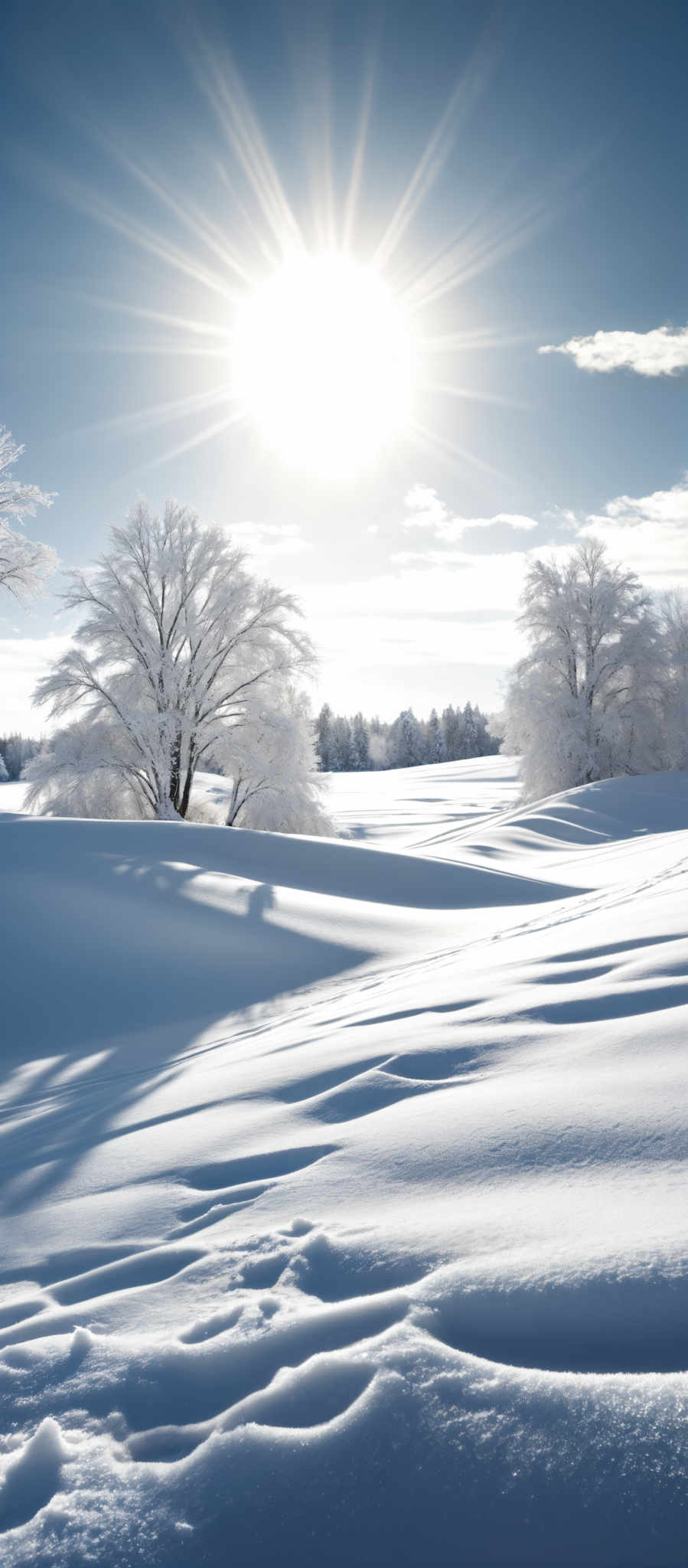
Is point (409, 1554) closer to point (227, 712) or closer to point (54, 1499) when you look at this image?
point (54, 1499)

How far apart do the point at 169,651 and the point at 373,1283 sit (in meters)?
14.0

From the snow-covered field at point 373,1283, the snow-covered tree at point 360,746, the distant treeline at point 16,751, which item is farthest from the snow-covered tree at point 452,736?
the snow-covered field at point 373,1283

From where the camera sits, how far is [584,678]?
72.1 feet

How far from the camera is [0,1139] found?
131 inches

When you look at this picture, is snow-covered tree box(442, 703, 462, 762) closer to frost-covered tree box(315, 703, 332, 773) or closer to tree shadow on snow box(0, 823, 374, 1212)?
frost-covered tree box(315, 703, 332, 773)

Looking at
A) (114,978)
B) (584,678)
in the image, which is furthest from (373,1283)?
(584,678)

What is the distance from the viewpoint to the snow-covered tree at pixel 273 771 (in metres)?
14.4

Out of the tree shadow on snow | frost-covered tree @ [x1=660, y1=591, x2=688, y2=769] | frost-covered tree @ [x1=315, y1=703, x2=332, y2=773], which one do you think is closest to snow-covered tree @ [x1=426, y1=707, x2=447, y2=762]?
frost-covered tree @ [x1=315, y1=703, x2=332, y2=773]

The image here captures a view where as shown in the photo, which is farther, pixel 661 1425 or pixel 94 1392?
pixel 94 1392

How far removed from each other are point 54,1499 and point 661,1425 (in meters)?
0.94

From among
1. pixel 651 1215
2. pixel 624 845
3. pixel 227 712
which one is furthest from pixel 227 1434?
pixel 227 712

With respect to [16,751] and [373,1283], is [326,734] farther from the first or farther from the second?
[373,1283]

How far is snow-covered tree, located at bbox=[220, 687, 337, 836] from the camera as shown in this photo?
566 inches

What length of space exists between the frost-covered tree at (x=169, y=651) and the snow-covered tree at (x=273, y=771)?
0.35m
